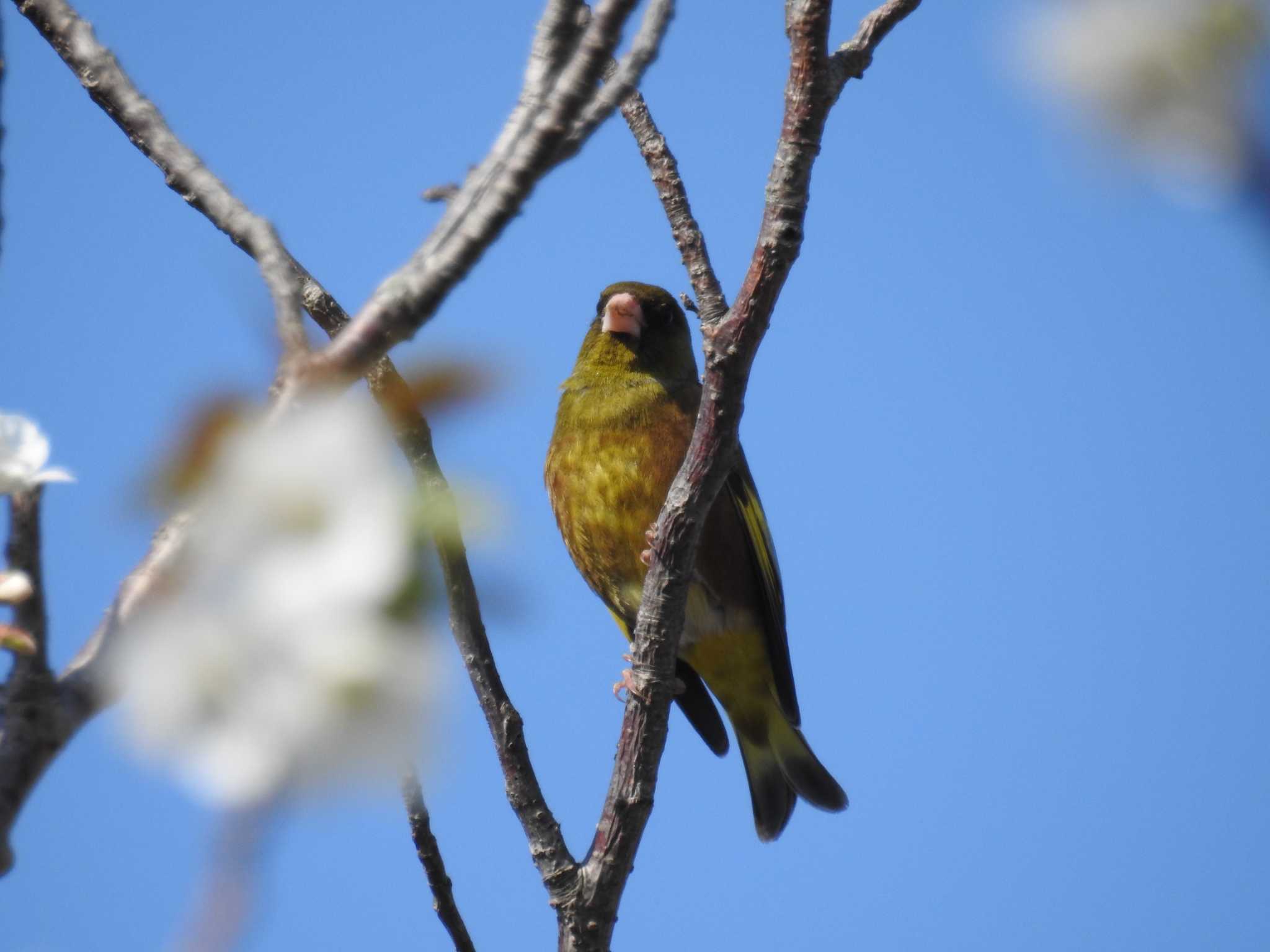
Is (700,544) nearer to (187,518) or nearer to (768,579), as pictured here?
(768,579)

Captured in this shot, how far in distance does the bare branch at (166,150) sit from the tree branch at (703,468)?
95cm

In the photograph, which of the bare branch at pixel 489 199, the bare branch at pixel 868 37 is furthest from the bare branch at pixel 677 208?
the bare branch at pixel 489 199

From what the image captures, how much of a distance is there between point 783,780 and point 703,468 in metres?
2.33

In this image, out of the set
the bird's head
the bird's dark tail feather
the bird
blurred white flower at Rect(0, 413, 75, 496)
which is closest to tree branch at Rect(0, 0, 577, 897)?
blurred white flower at Rect(0, 413, 75, 496)

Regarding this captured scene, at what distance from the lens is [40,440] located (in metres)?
1.17

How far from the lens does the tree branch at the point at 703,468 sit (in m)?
2.32

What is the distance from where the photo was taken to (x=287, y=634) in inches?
29.9

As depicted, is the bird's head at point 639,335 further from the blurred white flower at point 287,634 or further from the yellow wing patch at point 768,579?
the blurred white flower at point 287,634

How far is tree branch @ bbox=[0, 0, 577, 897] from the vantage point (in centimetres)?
97

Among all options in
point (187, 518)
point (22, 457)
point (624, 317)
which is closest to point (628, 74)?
point (22, 457)

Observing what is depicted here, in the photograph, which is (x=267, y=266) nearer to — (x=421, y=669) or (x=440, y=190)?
(x=421, y=669)

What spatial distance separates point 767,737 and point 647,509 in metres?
1.14

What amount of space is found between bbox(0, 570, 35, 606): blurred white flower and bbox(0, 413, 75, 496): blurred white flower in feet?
0.28

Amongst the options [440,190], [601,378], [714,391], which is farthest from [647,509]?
[440,190]
